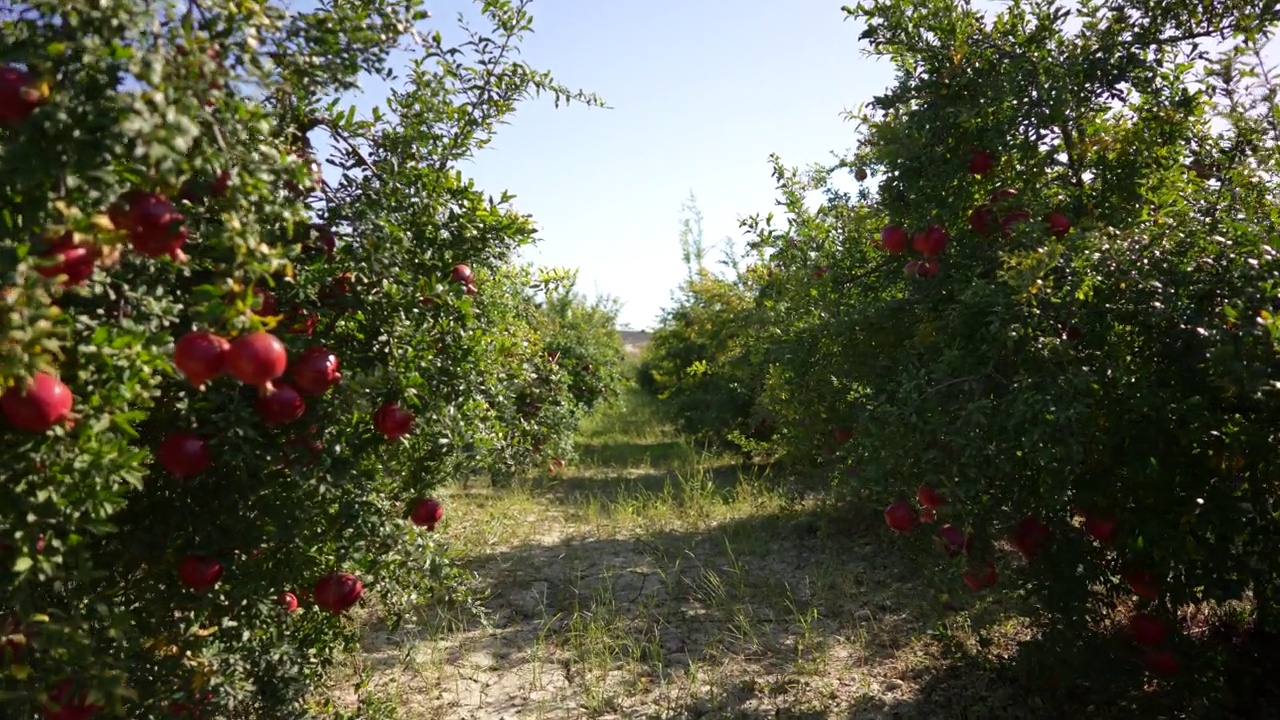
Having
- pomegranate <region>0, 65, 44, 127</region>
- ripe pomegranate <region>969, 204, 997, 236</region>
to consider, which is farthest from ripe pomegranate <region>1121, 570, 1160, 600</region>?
pomegranate <region>0, 65, 44, 127</region>

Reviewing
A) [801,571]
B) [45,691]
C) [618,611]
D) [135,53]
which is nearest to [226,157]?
[135,53]

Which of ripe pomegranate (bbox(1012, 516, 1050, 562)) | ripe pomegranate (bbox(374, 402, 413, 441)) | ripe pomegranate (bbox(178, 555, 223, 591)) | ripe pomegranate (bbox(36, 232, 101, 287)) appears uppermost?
ripe pomegranate (bbox(36, 232, 101, 287))

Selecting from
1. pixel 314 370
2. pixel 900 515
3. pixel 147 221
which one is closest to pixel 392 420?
pixel 314 370

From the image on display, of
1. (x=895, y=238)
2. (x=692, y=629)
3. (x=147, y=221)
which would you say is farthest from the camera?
(x=692, y=629)

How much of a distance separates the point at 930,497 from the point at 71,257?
7.89 feet

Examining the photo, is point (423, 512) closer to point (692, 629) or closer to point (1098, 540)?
point (692, 629)

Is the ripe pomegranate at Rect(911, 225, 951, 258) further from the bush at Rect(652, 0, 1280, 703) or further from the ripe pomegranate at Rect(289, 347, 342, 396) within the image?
the ripe pomegranate at Rect(289, 347, 342, 396)

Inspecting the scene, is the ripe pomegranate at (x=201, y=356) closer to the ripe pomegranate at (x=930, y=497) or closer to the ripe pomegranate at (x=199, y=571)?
the ripe pomegranate at (x=199, y=571)

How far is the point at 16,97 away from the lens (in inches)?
57.1

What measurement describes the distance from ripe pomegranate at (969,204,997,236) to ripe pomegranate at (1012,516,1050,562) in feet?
3.44

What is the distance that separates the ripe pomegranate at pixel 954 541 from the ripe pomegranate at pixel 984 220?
1.08 metres

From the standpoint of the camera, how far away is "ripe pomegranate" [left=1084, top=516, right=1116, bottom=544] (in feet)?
8.43

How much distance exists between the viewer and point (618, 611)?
4.38 metres

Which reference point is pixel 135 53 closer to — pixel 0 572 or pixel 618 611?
pixel 0 572
